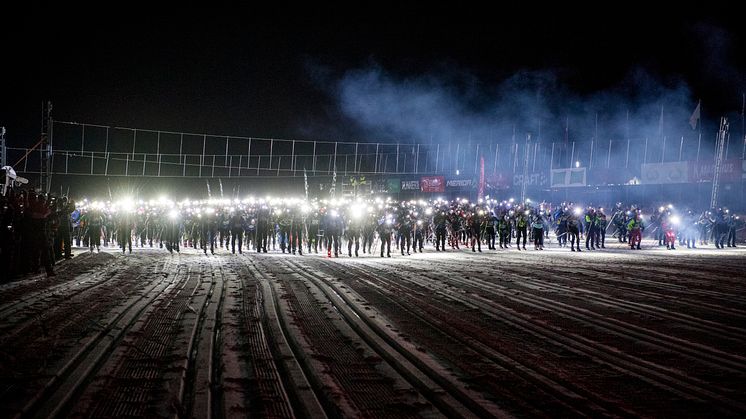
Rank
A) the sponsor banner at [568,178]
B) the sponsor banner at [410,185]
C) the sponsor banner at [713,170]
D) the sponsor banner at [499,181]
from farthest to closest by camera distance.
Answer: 1. the sponsor banner at [410,185]
2. the sponsor banner at [499,181]
3. the sponsor banner at [568,178]
4. the sponsor banner at [713,170]

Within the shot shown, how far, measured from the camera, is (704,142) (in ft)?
180

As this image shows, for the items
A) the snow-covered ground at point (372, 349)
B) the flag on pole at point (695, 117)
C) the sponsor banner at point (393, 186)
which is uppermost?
the flag on pole at point (695, 117)

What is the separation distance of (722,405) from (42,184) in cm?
2468

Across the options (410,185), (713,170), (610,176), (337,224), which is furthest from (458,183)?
(337,224)

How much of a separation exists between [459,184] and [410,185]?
21.6 ft

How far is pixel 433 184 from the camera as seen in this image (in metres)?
61.2

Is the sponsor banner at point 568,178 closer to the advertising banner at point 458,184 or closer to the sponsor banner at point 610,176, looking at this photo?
the sponsor banner at point 610,176

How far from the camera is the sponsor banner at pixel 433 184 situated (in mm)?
60688

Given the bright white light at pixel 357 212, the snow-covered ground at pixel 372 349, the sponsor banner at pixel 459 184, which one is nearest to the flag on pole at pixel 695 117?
the sponsor banner at pixel 459 184

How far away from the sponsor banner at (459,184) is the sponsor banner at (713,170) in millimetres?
21540

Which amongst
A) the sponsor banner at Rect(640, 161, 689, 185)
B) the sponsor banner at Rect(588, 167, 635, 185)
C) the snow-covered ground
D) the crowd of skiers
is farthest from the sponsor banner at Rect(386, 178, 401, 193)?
the snow-covered ground

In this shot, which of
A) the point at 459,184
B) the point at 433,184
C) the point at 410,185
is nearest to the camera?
the point at 459,184

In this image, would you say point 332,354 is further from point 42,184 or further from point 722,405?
point 42,184

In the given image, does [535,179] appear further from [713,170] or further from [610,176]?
[713,170]
